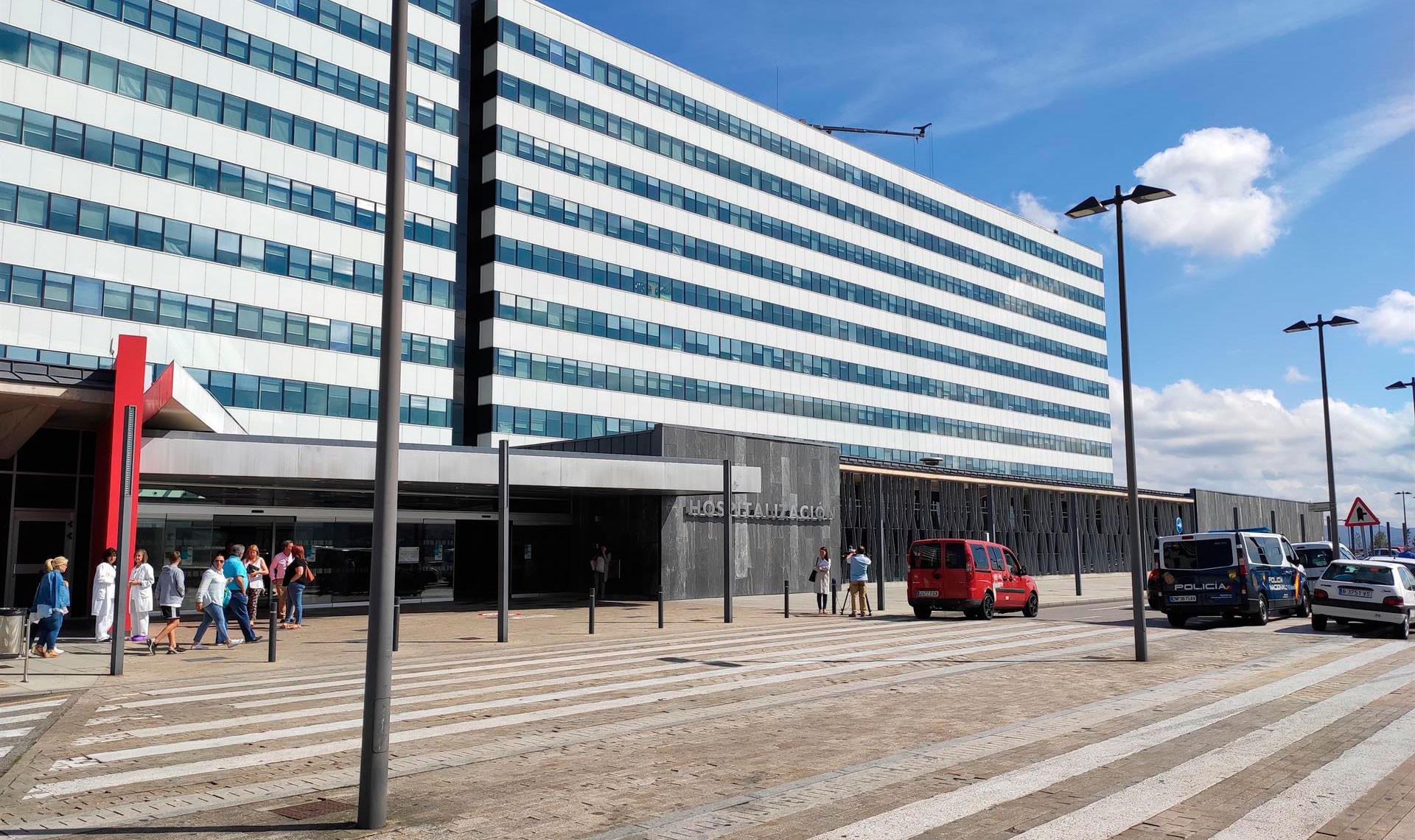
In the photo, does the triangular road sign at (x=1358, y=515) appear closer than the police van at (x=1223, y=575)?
No

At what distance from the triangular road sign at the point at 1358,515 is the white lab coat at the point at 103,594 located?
2874 centimetres

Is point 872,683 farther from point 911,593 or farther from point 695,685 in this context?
point 911,593

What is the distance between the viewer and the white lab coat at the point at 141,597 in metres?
17.9

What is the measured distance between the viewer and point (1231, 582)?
70.7ft

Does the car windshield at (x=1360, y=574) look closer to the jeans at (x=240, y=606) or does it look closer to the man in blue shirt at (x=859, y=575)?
the man in blue shirt at (x=859, y=575)

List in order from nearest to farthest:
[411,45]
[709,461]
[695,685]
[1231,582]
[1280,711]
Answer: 1. [1280,711]
2. [695,685]
3. [1231,582]
4. [709,461]
5. [411,45]

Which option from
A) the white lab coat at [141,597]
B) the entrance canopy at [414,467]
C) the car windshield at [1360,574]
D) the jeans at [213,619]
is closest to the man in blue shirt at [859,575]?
the entrance canopy at [414,467]

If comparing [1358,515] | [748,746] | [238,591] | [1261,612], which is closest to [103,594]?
[238,591]

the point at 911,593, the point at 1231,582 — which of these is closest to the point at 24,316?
the point at 911,593

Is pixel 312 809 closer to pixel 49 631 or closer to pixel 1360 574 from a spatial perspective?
pixel 49 631

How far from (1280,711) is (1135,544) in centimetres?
586

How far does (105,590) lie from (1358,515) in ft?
96.6

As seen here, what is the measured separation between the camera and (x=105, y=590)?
1792cm

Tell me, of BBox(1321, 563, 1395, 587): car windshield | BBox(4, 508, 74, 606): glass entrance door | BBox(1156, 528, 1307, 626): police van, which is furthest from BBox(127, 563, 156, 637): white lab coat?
BBox(1321, 563, 1395, 587): car windshield
